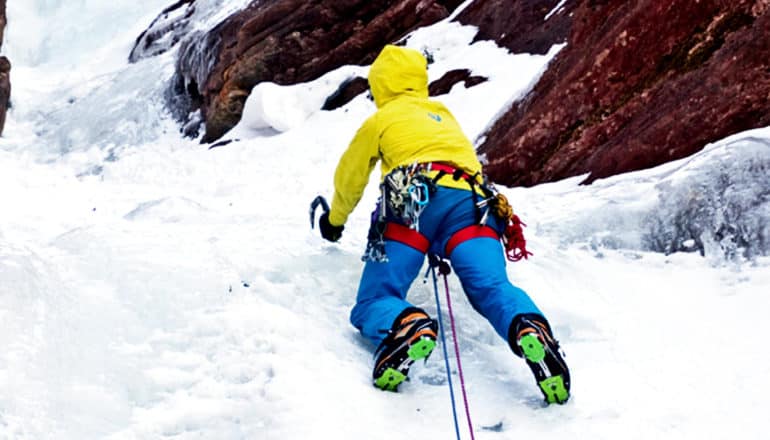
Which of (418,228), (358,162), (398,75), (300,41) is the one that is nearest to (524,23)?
(300,41)

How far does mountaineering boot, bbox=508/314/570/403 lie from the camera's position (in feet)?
9.36

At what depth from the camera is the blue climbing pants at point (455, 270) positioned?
3221 mm

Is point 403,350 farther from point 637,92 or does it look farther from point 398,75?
point 637,92

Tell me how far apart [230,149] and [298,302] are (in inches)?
458

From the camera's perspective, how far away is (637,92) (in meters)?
5.98

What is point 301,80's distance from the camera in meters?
18.1

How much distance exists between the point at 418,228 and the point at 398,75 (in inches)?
38.2

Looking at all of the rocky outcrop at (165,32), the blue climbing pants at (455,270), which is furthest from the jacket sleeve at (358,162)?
the rocky outcrop at (165,32)

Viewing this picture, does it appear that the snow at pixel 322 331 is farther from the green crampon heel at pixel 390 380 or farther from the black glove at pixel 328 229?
the black glove at pixel 328 229

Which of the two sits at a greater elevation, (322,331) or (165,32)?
(322,331)

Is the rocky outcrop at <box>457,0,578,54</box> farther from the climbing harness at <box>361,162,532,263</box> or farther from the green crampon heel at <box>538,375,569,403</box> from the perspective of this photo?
the green crampon heel at <box>538,375,569,403</box>

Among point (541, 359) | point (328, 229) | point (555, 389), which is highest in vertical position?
point (541, 359)

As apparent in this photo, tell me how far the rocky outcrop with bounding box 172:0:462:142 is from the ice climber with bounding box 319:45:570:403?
1376cm

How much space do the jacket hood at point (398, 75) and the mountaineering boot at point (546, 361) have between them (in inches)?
67.8
